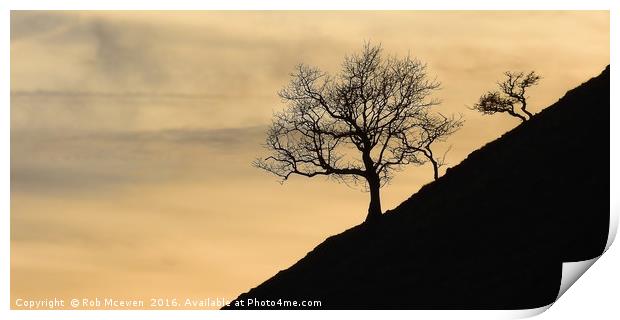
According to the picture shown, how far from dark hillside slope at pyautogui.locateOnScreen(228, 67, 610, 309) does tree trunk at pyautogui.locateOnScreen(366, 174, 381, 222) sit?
47cm

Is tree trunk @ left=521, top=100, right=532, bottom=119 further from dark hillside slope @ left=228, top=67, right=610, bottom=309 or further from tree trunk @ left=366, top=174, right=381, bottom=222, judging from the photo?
tree trunk @ left=366, top=174, right=381, bottom=222

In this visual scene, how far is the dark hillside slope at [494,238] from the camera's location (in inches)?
585

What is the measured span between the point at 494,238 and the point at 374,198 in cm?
218

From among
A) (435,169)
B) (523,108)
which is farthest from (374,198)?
(523,108)

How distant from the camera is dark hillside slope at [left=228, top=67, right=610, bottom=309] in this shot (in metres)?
14.9

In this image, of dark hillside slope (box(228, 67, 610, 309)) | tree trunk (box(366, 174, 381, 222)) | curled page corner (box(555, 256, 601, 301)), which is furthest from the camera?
tree trunk (box(366, 174, 381, 222))

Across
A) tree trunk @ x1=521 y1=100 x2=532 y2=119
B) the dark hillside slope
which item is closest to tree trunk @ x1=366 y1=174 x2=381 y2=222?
the dark hillside slope

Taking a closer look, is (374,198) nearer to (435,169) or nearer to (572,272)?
(435,169)

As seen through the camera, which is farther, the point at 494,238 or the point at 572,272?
the point at 494,238

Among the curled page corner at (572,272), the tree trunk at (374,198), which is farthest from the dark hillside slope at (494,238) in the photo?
the tree trunk at (374,198)

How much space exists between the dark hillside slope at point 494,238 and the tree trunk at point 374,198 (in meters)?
0.47

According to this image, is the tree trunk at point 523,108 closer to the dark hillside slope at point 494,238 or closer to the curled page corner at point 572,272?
the dark hillside slope at point 494,238

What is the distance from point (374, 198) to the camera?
51.9 ft

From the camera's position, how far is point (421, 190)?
17688 millimetres
